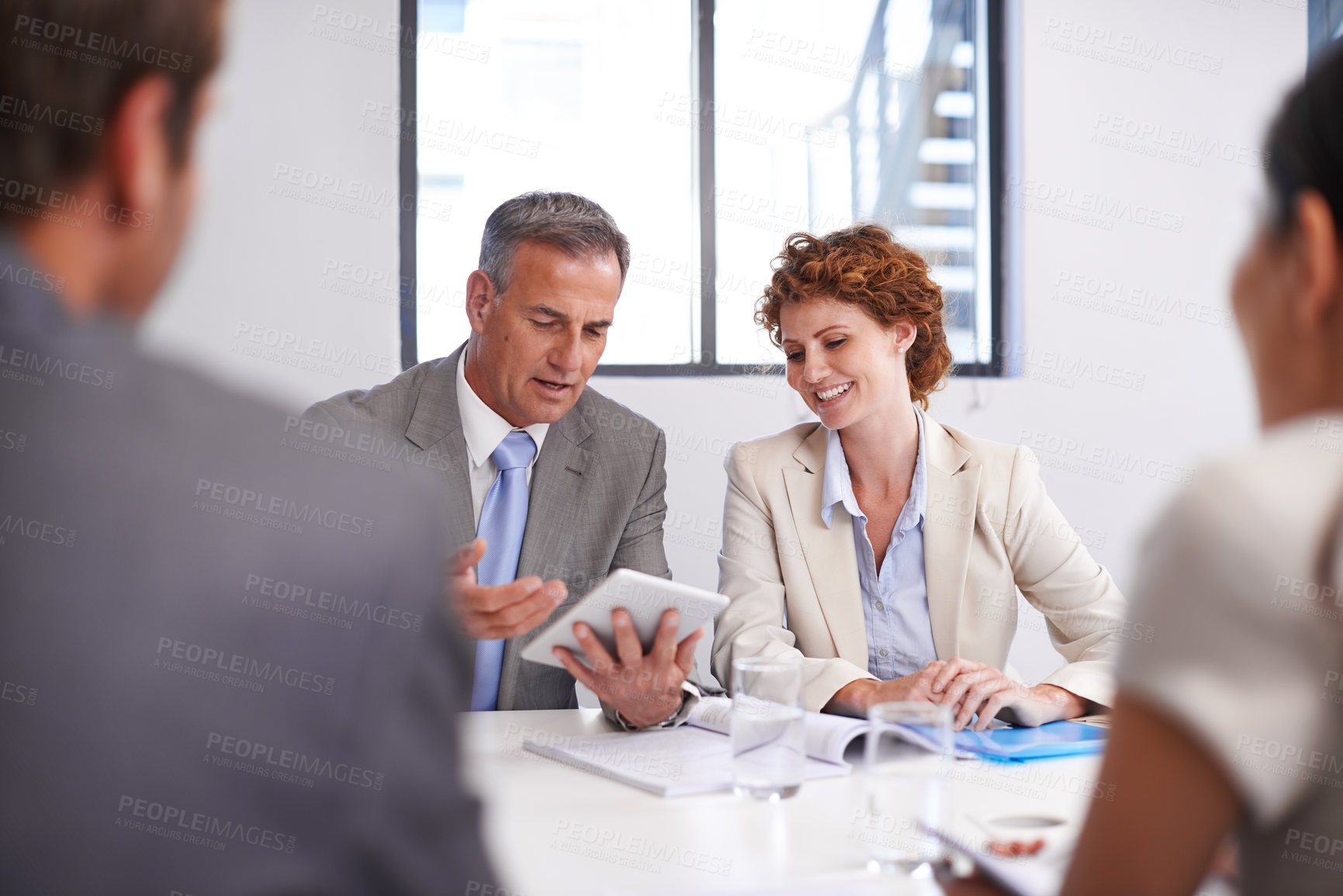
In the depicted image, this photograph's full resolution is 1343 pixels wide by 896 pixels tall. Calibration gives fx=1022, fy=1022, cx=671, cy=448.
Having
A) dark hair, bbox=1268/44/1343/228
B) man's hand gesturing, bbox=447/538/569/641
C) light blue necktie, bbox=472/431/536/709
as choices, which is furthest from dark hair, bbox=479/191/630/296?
dark hair, bbox=1268/44/1343/228

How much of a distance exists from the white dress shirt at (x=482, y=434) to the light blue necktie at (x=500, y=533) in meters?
0.01

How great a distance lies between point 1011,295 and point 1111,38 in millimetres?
1028

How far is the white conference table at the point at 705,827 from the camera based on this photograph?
1.04m

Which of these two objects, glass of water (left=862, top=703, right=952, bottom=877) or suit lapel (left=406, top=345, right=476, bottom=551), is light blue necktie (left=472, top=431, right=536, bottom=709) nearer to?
suit lapel (left=406, top=345, right=476, bottom=551)

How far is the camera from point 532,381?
221cm

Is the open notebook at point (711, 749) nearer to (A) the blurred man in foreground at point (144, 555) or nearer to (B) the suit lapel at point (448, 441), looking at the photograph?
(B) the suit lapel at point (448, 441)

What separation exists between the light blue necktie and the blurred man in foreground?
1543 mm

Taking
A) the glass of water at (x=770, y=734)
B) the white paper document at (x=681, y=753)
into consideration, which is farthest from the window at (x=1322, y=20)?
the glass of water at (x=770, y=734)

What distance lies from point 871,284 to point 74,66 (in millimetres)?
2020

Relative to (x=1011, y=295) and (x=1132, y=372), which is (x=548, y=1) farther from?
(x=1132, y=372)

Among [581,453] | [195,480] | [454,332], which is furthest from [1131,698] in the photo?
[454,332]

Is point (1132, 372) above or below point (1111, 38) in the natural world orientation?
below

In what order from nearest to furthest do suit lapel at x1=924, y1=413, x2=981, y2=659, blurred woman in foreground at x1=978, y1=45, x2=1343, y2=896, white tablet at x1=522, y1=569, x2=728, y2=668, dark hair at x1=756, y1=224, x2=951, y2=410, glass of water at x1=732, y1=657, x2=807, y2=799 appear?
blurred woman in foreground at x1=978, y1=45, x2=1343, y2=896, glass of water at x1=732, y1=657, x2=807, y2=799, white tablet at x1=522, y1=569, x2=728, y2=668, suit lapel at x1=924, y1=413, x2=981, y2=659, dark hair at x1=756, y1=224, x2=951, y2=410

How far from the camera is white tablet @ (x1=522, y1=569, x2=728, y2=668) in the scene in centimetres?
147
